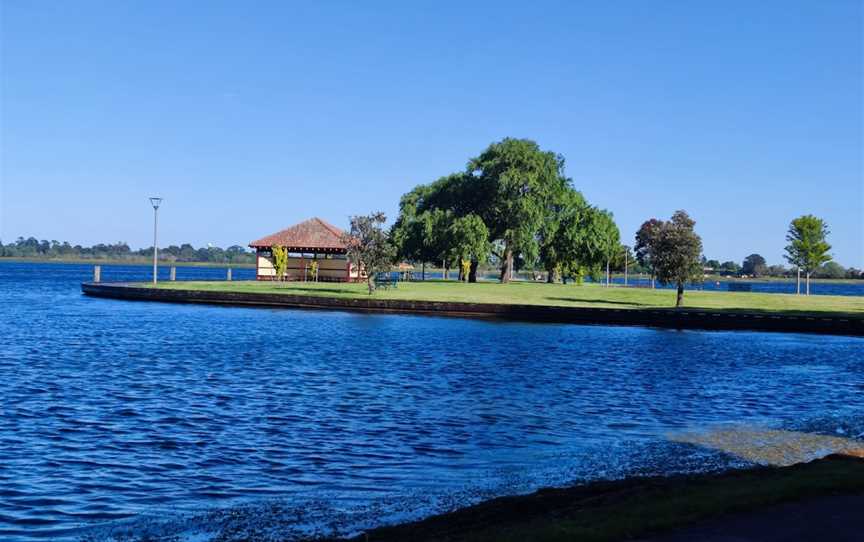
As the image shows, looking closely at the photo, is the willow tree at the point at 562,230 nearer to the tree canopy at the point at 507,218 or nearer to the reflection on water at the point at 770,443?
the tree canopy at the point at 507,218

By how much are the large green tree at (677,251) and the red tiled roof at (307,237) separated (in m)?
37.8

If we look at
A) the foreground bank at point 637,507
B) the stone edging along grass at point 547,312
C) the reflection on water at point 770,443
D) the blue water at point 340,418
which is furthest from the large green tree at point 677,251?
the foreground bank at point 637,507

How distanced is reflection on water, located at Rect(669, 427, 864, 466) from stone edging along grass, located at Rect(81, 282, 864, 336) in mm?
33895

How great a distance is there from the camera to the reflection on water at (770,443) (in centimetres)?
1644

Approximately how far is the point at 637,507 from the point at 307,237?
7998cm

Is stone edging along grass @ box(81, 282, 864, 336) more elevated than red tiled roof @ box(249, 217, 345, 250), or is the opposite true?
red tiled roof @ box(249, 217, 345, 250)

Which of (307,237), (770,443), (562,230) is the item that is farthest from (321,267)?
(770,443)

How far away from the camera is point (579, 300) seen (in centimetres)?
6606

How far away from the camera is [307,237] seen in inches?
3499

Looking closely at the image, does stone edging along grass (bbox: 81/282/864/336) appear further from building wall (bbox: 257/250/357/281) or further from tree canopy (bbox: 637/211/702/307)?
building wall (bbox: 257/250/357/281)

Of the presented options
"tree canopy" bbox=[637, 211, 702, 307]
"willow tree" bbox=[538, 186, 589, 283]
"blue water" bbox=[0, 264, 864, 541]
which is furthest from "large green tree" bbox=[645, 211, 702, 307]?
"willow tree" bbox=[538, 186, 589, 283]

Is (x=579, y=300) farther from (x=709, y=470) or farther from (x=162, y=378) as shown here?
(x=709, y=470)

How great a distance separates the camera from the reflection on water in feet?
53.9

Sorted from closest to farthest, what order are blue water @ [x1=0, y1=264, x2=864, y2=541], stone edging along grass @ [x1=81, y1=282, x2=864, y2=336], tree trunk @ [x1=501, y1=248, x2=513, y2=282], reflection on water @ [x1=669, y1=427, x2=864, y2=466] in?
blue water @ [x1=0, y1=264, x2=864, y2=541]
reflection on water @ [x1=669, y1=427, x2=864, y2=466]
stone edging along grass @ [x1=81, y1=282, x2=864, y2=336]
tree trunk @ [x1=501, y1=248, x2=513, y2=282]
